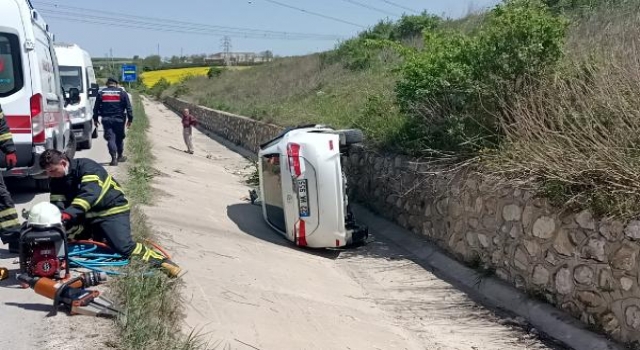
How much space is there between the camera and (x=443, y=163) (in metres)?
8.95

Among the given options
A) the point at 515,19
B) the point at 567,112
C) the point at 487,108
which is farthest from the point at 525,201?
the point at 515,19

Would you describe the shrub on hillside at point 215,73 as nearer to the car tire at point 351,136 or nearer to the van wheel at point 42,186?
the van wheel at point 42,186

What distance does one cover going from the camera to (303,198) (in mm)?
9133

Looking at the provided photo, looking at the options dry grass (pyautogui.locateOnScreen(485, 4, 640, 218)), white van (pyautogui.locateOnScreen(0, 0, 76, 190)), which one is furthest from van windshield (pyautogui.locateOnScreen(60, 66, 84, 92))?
dry grass (pyautogui.locateOnScreen(485, 4, 640, 218))

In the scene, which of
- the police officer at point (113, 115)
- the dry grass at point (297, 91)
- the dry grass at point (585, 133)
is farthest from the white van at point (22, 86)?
the dry grass at point (297, 91)

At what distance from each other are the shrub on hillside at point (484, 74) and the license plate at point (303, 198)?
1.87 m

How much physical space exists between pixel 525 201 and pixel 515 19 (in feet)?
9.10

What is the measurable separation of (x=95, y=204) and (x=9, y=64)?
13.2ft

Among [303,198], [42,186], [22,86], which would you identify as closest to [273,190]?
[303,198]

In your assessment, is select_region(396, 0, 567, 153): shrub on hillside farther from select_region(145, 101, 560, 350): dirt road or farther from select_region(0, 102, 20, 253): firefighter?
select_region(0, 102, 20, 253): firefighter

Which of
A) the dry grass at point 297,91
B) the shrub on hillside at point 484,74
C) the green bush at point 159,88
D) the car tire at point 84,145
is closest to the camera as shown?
the shrub on hillside at point 484,74

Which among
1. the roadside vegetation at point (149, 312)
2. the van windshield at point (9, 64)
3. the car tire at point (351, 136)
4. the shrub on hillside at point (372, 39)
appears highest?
the shrub on hillside at point (372, 39)

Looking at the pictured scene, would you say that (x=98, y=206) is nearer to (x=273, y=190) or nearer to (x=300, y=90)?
(x=273, y=190)

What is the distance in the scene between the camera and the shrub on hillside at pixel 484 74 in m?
8.30
